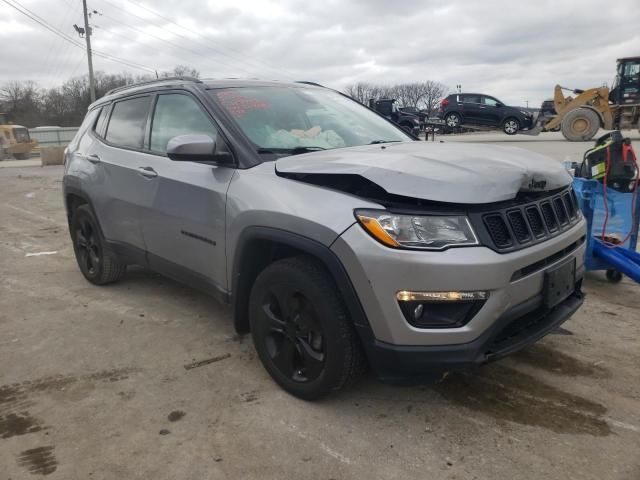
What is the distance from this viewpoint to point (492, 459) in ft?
7.43

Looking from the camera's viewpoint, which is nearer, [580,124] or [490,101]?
[580,124]

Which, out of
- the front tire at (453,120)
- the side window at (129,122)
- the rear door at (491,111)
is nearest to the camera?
the side window at (129,122)

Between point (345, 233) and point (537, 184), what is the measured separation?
3.31ft

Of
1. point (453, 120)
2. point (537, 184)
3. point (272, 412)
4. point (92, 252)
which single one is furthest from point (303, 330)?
point (453, 120)

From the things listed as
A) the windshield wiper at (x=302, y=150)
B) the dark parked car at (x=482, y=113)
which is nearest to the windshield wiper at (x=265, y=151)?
the windshield wiper at (x=302, y=150)

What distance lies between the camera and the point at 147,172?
360 cm

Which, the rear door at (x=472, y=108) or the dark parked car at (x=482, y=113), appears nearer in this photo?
the dark parked car at (x=482, y=113)

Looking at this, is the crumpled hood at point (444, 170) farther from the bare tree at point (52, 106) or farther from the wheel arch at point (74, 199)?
the bare tree at point (52, 106)

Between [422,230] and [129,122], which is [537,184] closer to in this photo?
[422,230]

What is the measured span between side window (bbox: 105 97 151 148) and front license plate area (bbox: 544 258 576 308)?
296 cm

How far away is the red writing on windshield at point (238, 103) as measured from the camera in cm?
316

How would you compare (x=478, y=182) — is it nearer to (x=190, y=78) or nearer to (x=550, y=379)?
(x=550, y=379)

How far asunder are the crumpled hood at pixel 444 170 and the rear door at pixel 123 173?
1521 millimetres

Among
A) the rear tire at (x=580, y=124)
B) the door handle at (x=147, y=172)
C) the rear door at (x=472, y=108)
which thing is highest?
the rear door at (x=472, y=108)
